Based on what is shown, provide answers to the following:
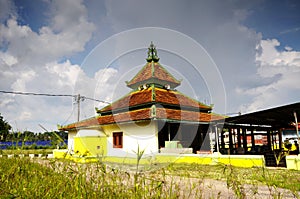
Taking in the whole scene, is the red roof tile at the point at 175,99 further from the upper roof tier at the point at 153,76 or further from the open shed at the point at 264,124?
the open shed at the point at 264,124

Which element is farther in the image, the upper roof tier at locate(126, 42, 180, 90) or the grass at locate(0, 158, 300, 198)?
the upper roof tier at locate(126, 42, 180, 90)

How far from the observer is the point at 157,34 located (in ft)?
30.5

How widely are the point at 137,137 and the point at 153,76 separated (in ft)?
18.3

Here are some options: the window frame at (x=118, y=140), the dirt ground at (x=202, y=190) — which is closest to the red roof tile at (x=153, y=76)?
the window frame at (x=118, y=140)

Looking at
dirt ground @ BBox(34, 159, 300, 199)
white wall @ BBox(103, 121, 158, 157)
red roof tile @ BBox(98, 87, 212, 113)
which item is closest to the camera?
dirt ground @ BBox(34, 159, 300, 199)

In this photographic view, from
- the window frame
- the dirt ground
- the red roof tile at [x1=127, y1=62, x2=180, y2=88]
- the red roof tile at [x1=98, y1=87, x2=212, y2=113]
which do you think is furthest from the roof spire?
the dirt ground

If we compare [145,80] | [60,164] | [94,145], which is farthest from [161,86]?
[60,164]

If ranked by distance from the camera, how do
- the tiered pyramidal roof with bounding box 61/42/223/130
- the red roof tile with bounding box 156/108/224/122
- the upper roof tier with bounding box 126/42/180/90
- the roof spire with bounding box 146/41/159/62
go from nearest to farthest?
the red roof tile with bounding box 156/108/224/122
the tiered pyramidal roof with bounding box 61/42/223/130
the upper roof tier with bounding box 126/42/180/90
the roof spire with bounding box 146/41/159/62

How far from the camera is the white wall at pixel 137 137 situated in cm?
1525

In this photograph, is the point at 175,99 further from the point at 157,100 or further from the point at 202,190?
the point at 202,190

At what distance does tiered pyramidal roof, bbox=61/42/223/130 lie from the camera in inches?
627

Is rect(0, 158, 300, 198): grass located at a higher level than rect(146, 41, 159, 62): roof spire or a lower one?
lower

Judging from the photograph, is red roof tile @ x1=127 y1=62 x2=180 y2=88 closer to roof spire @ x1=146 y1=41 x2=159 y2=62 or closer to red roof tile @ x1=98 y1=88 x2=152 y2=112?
roof spire @ x1=146 y1=41 x2=159 y2=62

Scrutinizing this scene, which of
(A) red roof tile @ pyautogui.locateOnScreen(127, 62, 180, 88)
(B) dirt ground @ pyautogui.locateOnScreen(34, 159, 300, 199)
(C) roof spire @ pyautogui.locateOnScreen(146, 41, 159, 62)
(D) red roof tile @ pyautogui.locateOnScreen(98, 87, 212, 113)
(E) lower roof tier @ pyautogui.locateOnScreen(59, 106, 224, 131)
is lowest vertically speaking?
(B) dirt ground @ pyautogui.locateOnScreen(34, 159, 300, 199)
